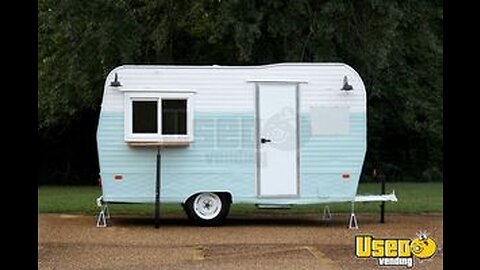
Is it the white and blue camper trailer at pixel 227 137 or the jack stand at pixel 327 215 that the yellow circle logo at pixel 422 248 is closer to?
the white and blue camper trailer at pixel 227 137

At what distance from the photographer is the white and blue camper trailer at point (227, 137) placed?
14000 millimetres

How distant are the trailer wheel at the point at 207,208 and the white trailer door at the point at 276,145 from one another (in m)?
0.67

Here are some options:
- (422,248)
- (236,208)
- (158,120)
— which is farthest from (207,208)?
(422,248)

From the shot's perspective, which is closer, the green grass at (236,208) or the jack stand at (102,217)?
the jack stand at (102,217)

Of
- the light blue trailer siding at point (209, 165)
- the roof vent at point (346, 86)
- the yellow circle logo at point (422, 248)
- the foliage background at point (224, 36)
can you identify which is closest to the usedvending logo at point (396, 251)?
the yellow circle logo at point (422, 248)

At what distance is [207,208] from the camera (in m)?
14.1

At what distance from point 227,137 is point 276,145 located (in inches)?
32.8

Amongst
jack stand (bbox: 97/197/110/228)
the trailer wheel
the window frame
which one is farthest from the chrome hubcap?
jack stand (bbox: 97/197/110/228)

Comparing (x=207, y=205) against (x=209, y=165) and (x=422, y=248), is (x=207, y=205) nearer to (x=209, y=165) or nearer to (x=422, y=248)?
(x=209, y=165)

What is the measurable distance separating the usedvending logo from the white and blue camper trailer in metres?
3.40

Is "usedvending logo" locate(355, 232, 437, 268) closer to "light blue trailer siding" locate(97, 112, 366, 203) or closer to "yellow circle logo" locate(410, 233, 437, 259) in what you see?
"yellow circle logo" locate(410, 233, 437, 259)
